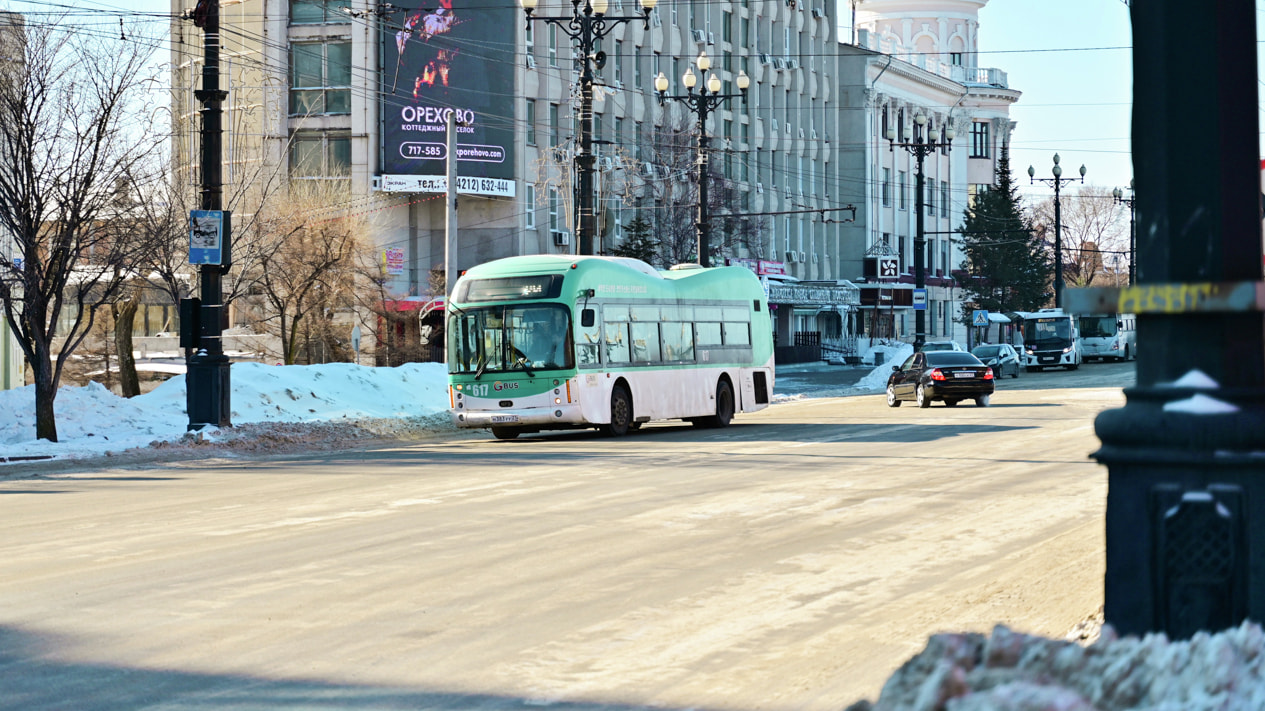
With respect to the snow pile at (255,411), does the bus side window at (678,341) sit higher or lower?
higher

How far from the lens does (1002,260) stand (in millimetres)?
98188

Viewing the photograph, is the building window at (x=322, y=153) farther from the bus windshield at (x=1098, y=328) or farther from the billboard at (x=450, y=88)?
the bus windshield at (x=1098, y=328)

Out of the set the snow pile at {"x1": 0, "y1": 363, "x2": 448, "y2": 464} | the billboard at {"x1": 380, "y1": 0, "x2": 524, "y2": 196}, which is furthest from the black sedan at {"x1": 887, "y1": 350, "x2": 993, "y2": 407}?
the billboard at {"x1": 380, "y1": 0, "x2": 524, "y2": 196}

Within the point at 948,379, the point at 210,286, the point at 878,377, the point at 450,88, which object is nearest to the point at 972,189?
the point at 450,88

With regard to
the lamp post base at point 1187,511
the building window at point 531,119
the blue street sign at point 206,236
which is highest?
the building window at point 531,119

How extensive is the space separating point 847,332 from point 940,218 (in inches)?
796

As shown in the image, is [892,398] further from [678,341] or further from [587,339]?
[587,339]

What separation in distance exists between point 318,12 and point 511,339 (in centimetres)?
4118

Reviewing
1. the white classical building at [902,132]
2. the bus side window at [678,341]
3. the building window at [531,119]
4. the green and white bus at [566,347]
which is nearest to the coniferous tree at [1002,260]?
the white classical building at [902,132]

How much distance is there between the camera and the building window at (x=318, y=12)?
64.1 metres

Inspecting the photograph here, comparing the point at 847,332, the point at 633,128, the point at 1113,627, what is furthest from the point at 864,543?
the point at 847,332

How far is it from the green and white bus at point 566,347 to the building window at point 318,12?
37.7 meters

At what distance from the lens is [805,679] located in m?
6.89

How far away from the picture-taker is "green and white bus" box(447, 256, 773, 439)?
1054 inches
